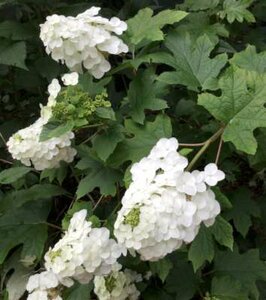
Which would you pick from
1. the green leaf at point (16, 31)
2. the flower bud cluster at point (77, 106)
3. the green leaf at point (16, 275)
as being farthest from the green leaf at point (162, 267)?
the green leaf at point (16, 31)

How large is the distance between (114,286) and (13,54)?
106 cm

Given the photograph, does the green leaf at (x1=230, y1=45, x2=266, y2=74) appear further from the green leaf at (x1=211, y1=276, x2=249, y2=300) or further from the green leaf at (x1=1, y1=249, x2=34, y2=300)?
the green leaf at (x1=1, y1=249, x2=34, y2=300)

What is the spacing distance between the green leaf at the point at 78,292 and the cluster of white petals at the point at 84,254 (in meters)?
0.33

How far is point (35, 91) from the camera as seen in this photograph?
10.0ft

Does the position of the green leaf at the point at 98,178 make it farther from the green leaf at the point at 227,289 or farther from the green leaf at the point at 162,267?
the green leaf at the point at 227,289

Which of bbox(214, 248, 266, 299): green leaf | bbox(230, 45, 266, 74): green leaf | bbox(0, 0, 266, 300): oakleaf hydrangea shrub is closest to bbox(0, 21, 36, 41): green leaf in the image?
bbox(0, 0, 266, 300): oakleaf hydrangea shrub

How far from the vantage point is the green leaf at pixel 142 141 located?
6.86 ft

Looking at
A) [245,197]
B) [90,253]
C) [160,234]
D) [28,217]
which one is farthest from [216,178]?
[28,217]

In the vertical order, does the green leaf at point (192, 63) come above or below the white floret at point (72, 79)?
below

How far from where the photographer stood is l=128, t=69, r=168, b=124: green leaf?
7.29 ft

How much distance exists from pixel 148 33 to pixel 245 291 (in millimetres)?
1038

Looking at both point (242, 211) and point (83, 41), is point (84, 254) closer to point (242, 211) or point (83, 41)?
point (83, 41)

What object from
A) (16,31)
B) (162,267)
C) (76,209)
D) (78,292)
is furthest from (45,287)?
(16,31)

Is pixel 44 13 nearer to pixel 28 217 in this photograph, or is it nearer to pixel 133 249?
pixel 28 217
